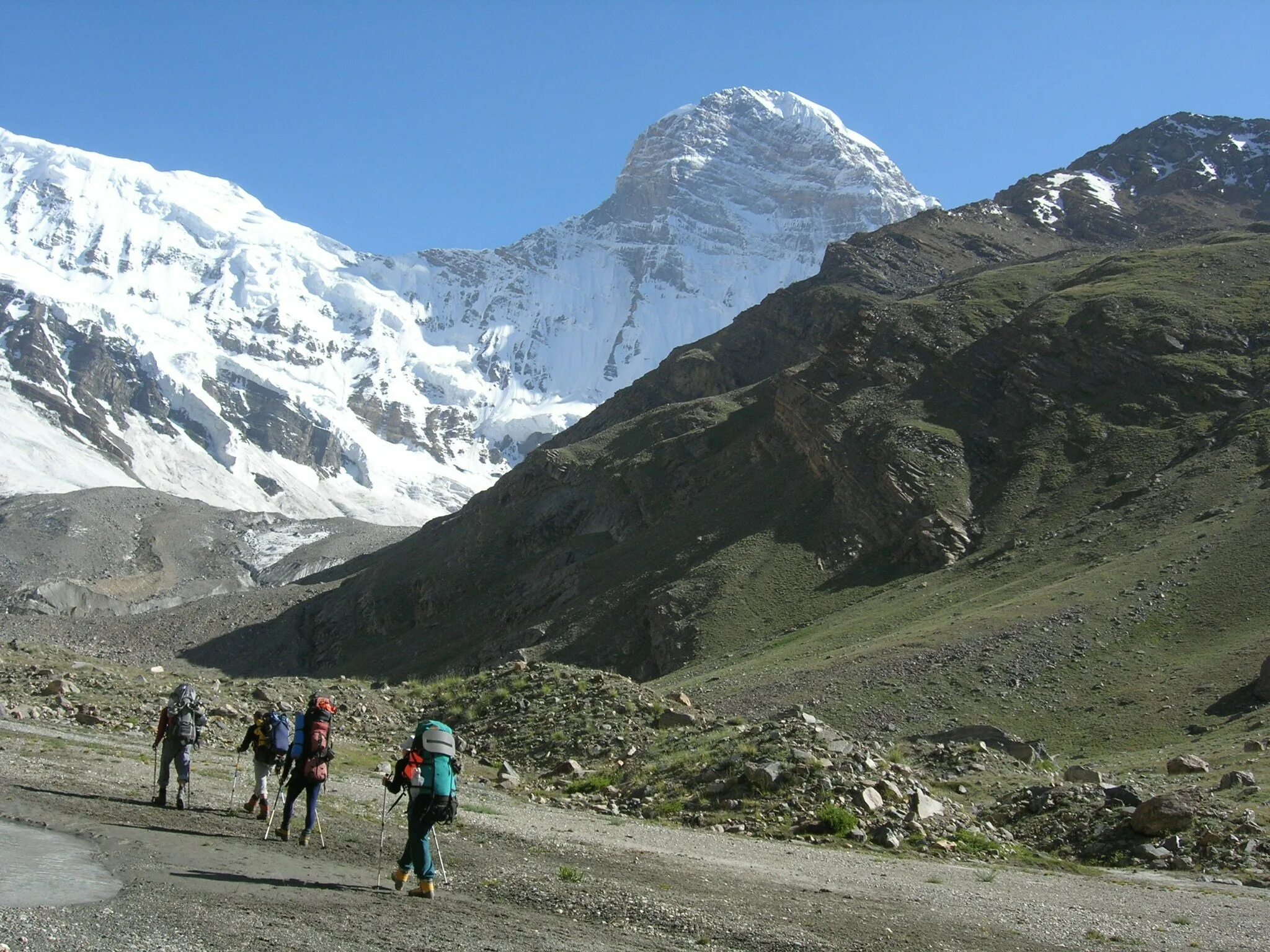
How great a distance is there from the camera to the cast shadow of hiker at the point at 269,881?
43.8 feet

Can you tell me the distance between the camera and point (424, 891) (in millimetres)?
13398

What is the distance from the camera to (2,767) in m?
19.8

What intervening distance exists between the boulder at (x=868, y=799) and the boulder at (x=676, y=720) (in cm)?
699

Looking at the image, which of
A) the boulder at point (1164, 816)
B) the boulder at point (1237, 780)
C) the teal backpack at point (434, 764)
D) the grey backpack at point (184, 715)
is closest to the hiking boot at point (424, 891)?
the teal backpack at point (434, 764)

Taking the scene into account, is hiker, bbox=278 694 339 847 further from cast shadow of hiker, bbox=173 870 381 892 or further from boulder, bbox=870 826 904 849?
boulder, bbox=870 826 904 849

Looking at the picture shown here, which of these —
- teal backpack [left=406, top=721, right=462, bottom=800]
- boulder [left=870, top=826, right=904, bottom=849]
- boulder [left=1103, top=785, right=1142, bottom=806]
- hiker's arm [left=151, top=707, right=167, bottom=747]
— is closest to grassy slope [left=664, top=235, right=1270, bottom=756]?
boulder [left=1103, top=785, right=1142, bottom=806]

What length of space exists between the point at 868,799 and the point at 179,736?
1220 cm

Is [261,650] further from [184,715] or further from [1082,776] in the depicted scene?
[184,715]

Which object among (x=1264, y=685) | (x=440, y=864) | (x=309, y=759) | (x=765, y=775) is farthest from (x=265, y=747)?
(x=1264, y=685)

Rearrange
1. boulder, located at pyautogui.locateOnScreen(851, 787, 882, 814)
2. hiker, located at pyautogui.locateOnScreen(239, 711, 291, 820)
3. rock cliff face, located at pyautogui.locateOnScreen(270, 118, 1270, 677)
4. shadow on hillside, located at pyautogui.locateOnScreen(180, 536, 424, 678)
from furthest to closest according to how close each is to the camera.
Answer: shadow on hillside, located at pyautogui.locateOnScreen(180, 536, 424, 678) → rock cliff face, located at pyautogui.locateOnScreen(270, 118, 1270, 677) → boulder, located at pyautogui.locateOnScreen(851, 787, 882, 814) → hiker, located at pyautogui.locateOnScreen(239, 711, 291, 820)

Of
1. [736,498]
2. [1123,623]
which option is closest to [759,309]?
[736,498]

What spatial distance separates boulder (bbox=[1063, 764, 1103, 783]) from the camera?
26812mm

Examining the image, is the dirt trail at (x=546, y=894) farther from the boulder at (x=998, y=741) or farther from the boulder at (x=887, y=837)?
the boulder at (x=998, y=741)

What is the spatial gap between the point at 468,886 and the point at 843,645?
45085 millimetres
